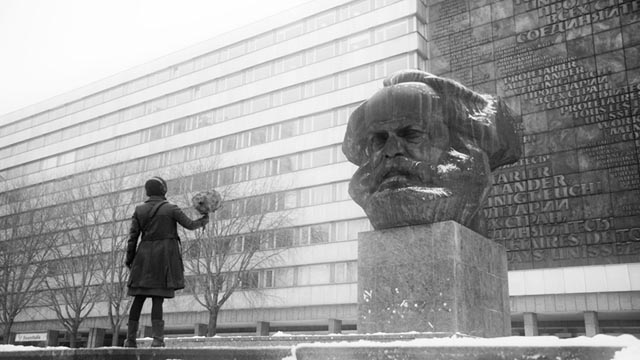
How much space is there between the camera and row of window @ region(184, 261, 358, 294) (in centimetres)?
3727

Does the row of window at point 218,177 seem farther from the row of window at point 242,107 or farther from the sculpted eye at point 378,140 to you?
the sculpted eye at point 378,140

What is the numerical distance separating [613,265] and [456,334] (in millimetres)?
25979

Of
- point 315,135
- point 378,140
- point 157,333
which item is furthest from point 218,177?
point 157,333

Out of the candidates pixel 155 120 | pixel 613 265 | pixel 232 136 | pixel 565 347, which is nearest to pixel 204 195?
pixel 565 347

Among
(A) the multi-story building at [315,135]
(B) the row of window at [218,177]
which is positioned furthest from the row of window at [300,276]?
(B) the row of window at [218,177]

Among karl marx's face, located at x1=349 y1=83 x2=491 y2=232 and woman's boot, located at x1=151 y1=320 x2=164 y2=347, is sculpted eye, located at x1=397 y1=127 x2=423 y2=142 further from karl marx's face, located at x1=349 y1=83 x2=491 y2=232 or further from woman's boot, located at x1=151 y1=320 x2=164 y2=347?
woman's boot, located at x1=151 y1=320 x2=164 y2=347

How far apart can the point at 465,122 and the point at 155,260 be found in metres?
5.17

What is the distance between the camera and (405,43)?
3925cm

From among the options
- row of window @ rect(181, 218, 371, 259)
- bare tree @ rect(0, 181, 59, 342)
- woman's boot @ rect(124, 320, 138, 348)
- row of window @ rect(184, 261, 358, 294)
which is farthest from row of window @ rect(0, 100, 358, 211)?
woman's boot @ rect(124, 320, 138, 348)

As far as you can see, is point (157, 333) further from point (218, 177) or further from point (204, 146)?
point (204, 146)

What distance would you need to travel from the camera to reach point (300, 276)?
3894cm

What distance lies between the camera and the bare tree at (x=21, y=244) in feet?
97.3

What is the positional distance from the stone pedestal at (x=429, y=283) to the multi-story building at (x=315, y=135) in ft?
80.5

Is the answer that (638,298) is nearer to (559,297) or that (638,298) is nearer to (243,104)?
(559,297)
